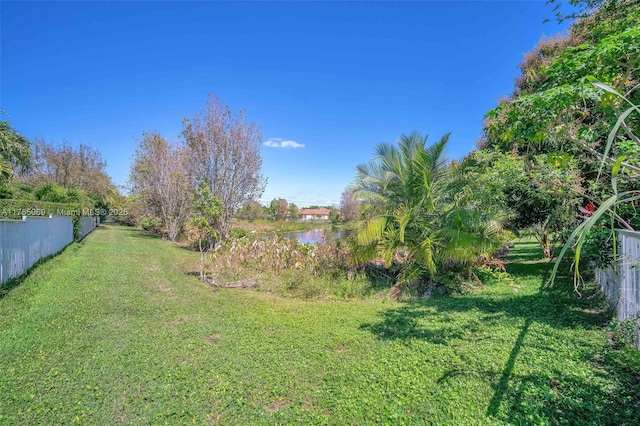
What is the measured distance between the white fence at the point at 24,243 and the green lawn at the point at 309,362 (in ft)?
3.33

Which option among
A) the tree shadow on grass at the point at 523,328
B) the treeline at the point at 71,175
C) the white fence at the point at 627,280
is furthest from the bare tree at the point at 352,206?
the treeline at the point at 71,175

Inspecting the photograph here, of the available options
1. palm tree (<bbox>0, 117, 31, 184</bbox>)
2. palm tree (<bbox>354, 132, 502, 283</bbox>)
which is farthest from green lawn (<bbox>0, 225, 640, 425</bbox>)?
palm tree (<bbox>0, 117, 31, 184</bbox>)

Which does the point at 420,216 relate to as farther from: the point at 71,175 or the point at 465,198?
the point at 71,175

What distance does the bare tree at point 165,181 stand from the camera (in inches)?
782

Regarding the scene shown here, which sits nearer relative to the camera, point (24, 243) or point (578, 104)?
point (578, 104)

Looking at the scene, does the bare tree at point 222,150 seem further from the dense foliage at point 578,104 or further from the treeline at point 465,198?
the dense foliage at point 578,104

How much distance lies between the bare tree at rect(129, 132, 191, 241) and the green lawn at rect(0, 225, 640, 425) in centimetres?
1454

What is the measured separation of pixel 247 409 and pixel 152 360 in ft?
5.11

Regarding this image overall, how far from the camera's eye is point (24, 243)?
7.64 meters

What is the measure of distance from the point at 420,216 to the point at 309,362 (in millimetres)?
5085

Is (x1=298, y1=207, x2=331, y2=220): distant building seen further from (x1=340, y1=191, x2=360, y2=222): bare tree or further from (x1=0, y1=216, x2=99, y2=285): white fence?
(x1=0, y1=216, x2=99, y2=285): white fence

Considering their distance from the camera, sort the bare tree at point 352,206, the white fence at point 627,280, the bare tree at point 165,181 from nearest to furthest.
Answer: the white fence at point 627,280 < the bare tree at point 352,206 < the bare tree at point 165,181

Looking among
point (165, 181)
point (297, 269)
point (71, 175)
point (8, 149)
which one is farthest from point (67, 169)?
point (297, 269)

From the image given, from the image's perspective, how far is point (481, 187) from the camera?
6.39 metres
